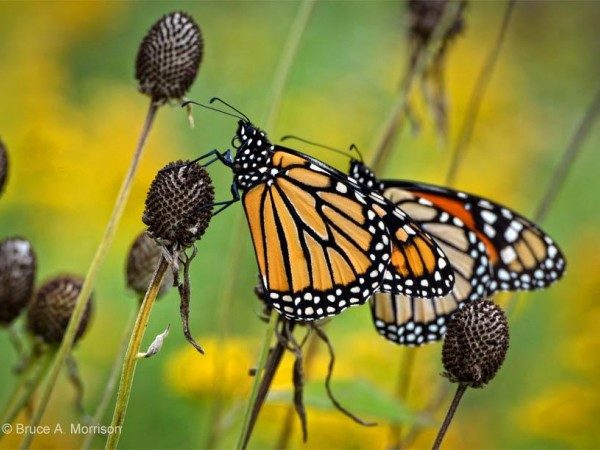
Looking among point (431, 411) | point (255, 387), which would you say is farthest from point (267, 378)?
point (431, 411)

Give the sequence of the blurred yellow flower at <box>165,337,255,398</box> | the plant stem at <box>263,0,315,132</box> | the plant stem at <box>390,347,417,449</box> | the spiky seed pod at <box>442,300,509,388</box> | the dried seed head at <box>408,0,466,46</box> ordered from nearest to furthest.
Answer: the spiky seed pod at <box>442,300,509,388</box> < the plant stem at <box>263,0,315,132</box> < the plant stem at <box>390,347,417,449</box> < the dried seed head at <box>408,0,466,46</box> < the blurred yellow flower at <box>165,337,255,398</box>

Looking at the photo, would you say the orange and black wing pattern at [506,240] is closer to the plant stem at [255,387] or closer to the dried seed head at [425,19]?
the dried seed head at [425,19]

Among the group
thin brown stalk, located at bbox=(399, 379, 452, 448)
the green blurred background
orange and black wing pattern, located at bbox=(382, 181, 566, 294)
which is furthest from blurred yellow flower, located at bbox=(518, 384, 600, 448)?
orange and black wing pattern, located at bbox=(382, 181, 566, 294)

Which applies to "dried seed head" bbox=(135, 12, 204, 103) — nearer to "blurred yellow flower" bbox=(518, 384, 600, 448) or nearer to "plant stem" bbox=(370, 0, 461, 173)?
"plant stem" bbox=(370, 0, 461, 173)

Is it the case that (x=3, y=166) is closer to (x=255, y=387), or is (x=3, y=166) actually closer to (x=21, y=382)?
(x=21, y=382)

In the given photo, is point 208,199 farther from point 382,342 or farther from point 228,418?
point 382,342
